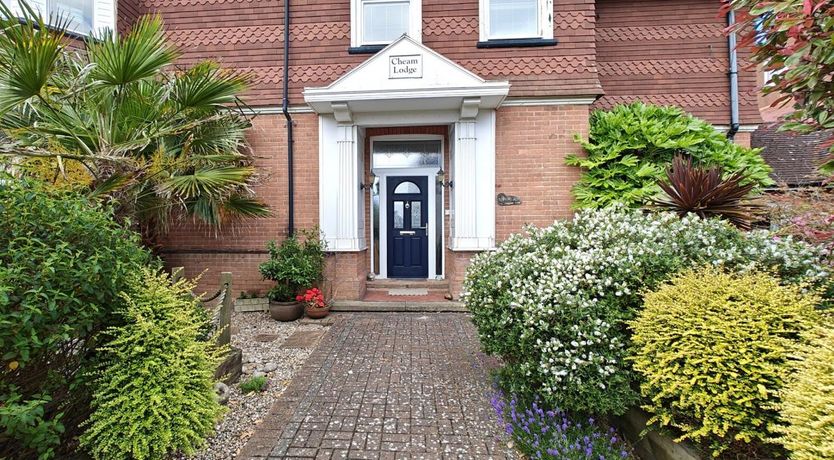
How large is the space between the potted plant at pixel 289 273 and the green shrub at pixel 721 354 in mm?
4847

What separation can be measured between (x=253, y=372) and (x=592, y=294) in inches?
137

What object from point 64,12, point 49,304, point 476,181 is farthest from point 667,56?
point 64,12

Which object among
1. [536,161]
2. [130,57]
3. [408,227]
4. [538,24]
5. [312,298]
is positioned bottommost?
[312,298]

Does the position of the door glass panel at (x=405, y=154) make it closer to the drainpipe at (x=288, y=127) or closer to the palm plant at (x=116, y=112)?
the drainpipe at (x=288, y=127)

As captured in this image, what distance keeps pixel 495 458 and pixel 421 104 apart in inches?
207

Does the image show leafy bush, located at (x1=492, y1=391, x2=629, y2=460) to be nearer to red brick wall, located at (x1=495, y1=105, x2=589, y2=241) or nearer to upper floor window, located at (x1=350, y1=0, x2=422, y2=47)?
red brick wall, located at (x1=495, y1=105, x2=589, y2=241)

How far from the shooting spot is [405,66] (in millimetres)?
6039

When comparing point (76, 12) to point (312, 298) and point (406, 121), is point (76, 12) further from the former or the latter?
point (312, 298)

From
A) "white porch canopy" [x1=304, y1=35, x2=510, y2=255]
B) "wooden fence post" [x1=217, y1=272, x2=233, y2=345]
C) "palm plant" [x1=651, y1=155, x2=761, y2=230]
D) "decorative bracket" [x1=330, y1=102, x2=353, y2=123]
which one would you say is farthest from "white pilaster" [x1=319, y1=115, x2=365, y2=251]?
"palm plant" [x1=651, y1=155, x2=761, y2=230]

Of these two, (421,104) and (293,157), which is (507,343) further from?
(293,157)

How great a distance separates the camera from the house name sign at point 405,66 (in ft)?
19.7

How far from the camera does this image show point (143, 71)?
425 centimetres

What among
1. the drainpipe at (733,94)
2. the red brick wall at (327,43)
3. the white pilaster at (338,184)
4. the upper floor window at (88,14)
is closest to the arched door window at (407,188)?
the white pilaster at (338,184)

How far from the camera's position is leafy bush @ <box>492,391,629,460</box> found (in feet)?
7.89
